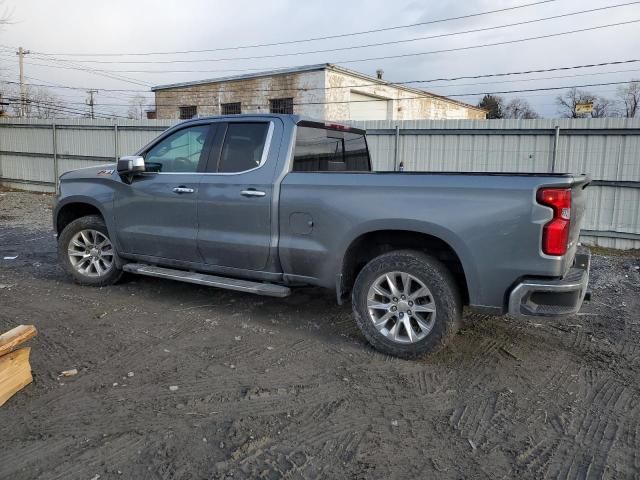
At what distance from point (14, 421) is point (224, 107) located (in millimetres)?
27891

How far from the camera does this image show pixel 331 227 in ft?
14.4

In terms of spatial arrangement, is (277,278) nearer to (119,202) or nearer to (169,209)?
(169,209)

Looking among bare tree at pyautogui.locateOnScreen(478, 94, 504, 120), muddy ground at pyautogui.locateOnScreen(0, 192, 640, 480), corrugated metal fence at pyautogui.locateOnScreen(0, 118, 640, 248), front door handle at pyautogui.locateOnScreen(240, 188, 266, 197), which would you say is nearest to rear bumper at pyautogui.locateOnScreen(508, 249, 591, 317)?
muddy ground at pyautogui.locateOnScreen(0, 192, 640, 480)

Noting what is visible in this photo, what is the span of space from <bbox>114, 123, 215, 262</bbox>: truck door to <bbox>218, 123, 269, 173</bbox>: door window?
22 cm

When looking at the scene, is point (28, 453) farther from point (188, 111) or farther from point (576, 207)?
point (188, 111)

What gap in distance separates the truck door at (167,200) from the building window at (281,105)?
2209 centimetres

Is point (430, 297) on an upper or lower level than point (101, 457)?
upper

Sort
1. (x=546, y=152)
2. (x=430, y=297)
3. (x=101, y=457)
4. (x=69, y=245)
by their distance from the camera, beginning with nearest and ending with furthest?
(x=101, y=457)
(x=430, y=297)
(x=69, y=245)
(x=546, y=152)

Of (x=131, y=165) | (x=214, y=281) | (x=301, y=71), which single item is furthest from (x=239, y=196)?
(x=301, y=71)

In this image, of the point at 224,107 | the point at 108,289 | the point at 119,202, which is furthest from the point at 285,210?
the point at 224,107

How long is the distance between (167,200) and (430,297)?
283 centimetres

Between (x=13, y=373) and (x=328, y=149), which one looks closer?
(x=13, y=373)

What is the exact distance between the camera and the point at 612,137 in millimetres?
9445

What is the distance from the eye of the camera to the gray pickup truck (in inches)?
146
